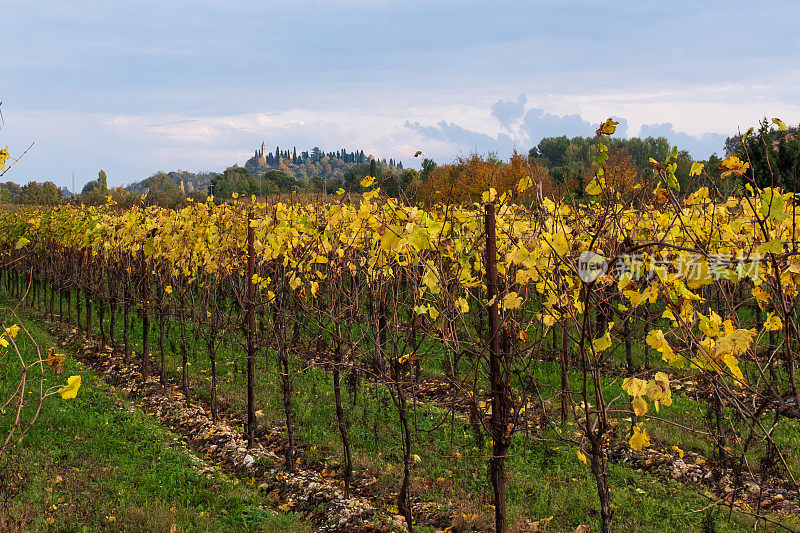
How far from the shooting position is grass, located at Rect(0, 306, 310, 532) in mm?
4875

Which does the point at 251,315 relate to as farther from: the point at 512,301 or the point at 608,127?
the point at 608,127

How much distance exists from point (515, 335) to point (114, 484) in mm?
4560

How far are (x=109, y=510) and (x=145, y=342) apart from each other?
4.32 meters

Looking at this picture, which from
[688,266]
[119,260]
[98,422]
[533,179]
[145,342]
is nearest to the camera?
[688,266]

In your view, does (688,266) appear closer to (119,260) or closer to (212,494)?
(212,494)

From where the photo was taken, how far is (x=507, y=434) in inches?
134

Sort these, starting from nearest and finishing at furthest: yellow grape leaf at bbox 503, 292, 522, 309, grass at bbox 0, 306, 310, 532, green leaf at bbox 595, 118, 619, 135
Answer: green leaf at bbox 595, 118, 619, 135 → yellow grape leaf at bbox 503, 292, 522, 309 → grass at bbox 0, 306, 310, 532

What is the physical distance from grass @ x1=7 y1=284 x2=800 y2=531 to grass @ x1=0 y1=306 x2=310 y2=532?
50 cm

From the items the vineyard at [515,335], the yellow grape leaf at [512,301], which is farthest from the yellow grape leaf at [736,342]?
the yellow grape leaf at [512,301]

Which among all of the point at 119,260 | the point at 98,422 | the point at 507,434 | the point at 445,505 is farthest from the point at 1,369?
the point at 507,434

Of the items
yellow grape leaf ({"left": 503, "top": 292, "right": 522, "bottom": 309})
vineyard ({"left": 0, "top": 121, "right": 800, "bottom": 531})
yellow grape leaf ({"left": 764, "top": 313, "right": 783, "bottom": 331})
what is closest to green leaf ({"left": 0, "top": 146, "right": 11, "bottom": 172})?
vineyard ({"left": 0, "top": 121, "right": 800, "bottom": 531})

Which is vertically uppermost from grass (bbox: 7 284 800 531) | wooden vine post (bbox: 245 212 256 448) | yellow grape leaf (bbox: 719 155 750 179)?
yellow grape leaf (bbox: 719 155 750 179)

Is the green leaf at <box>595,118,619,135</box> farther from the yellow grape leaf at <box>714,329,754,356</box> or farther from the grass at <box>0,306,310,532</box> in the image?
the grass at <box>0,306,310,532</box>

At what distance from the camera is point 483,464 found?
618 cm
